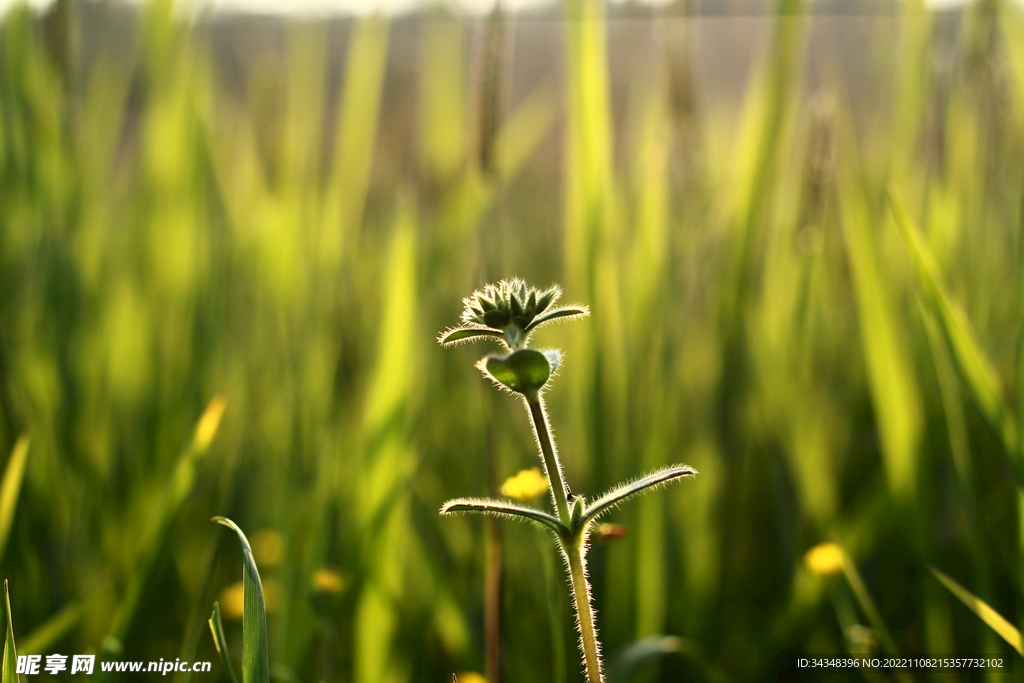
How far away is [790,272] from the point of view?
1.21m

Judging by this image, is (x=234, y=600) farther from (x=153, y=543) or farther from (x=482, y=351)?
(x=482, y=351)

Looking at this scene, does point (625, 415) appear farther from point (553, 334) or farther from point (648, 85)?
point (648, 85)

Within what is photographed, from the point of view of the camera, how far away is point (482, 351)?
120 cm

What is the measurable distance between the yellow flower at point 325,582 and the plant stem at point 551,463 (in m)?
0.37

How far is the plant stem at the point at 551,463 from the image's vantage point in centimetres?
36

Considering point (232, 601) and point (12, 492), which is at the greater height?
point (12, 492)

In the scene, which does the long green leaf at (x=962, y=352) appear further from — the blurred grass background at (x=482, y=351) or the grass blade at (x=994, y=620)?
the grass blade at (x=994, y=620)

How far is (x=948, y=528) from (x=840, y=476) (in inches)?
5.8

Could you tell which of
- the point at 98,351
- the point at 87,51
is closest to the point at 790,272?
the point at 98,351

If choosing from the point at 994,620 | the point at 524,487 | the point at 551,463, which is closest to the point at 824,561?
the point at 994,620

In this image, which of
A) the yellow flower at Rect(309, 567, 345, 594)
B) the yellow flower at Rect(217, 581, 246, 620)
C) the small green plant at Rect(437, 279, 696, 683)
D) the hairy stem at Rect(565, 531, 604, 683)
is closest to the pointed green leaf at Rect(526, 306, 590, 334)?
the small green plant at Rect(437, 279, 696, 683)

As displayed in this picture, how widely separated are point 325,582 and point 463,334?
376mm

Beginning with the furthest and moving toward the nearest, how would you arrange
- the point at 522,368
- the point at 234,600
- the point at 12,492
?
the point at 234,600 < the point at 12,492 < the point at 522,368

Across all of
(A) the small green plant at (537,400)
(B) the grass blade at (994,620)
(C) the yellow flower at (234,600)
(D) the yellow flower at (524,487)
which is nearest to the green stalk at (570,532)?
(A) the small green plant at (537,400)
